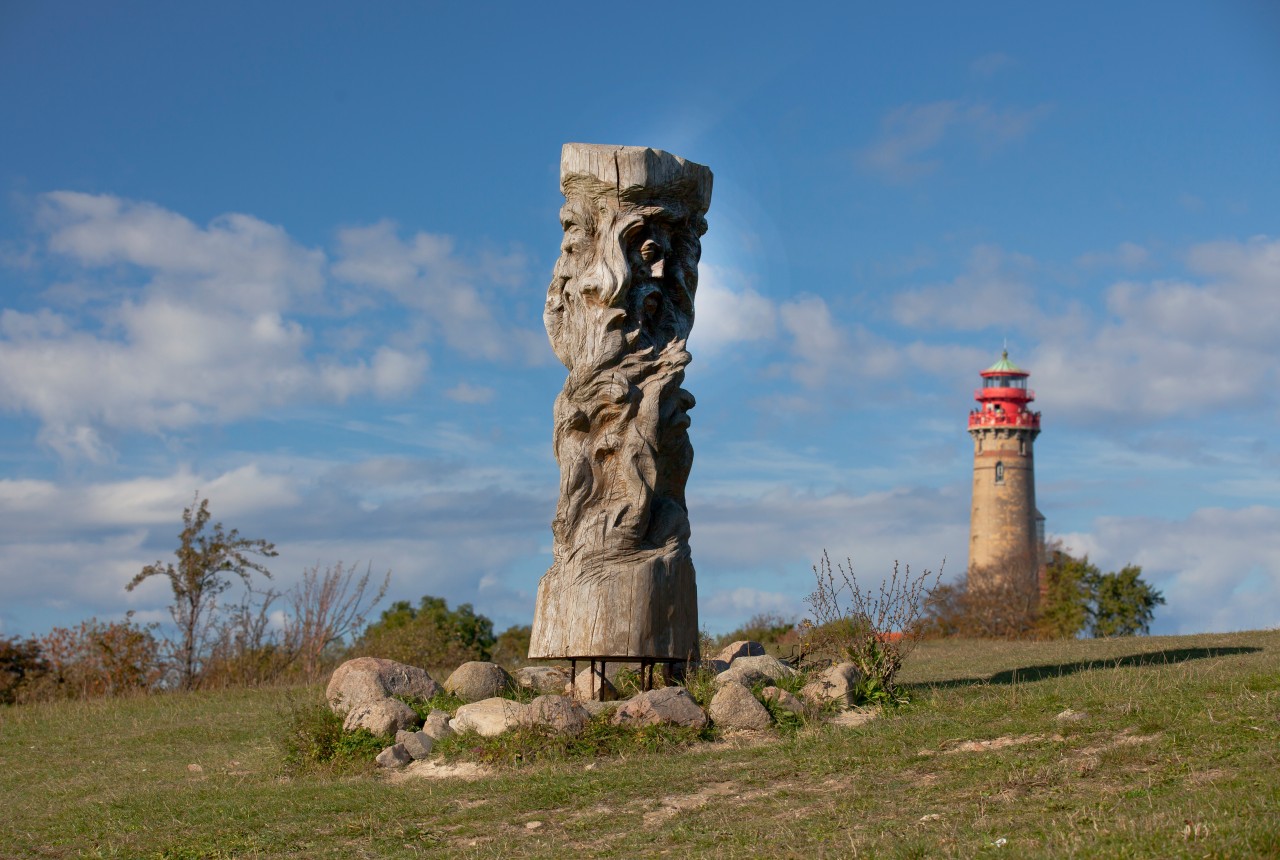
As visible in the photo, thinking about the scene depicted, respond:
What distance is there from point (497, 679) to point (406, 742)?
1.95 metres

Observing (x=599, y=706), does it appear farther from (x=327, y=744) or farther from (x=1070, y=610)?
(x=1070, y=610)

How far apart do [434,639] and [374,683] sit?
991 cm

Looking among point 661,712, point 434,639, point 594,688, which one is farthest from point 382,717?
point 434,639

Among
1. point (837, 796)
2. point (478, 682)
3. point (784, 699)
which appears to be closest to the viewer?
point (837, 796)

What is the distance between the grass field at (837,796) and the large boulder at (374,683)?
2.84 feet

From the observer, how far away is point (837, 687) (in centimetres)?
1105

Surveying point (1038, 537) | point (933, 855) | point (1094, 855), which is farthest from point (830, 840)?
point (1038, 537)

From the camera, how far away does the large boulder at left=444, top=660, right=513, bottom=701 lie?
41.3 feet

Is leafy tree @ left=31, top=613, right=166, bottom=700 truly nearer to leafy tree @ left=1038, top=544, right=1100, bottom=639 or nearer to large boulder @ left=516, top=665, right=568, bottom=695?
large boulder @ left=516, top=665, right=568, bottom=695

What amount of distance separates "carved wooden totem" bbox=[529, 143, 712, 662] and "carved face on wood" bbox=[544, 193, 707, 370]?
0.01 m

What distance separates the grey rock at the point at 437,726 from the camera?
36.4ft

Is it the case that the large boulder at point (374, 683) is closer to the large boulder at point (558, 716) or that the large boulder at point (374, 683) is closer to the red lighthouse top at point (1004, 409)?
the large boulder at point (558, 716)

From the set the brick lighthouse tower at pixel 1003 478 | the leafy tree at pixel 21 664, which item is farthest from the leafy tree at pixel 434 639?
the brick lighthouse tower at pixel 1003 478

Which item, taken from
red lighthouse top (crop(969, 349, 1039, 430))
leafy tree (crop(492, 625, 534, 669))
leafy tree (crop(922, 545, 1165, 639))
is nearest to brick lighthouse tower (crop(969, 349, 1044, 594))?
red lighthouse top (crop(969, 349, 1039, 430))
